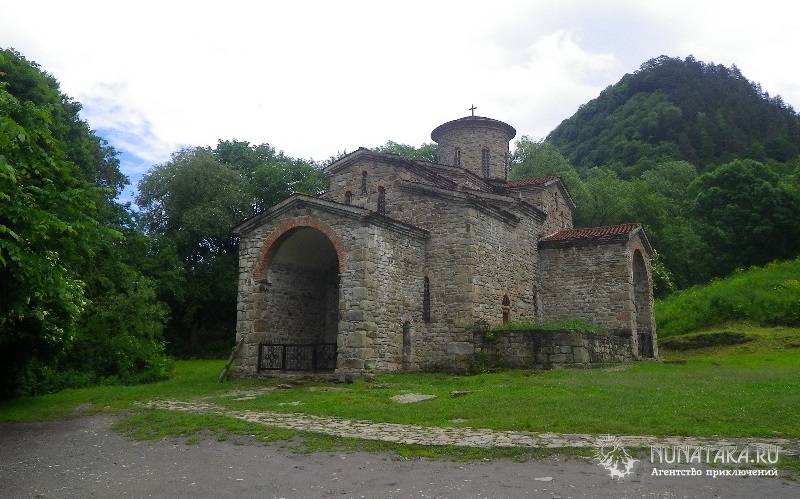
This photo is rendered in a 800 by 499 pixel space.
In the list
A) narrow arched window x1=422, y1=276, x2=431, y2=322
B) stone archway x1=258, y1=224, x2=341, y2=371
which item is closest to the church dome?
stone archway x1=258, y1=224, x2=341, y2=371

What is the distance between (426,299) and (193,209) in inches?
699

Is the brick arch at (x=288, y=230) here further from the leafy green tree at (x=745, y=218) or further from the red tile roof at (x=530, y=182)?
the leafy green tree at (x=745, y=218)

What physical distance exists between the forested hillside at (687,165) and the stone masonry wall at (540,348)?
812 inches

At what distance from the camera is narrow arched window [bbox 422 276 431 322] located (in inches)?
765

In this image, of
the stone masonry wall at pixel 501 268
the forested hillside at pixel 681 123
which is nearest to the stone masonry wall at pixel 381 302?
the stone masonry wall at pixel 501 268

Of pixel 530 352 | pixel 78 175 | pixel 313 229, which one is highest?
pixel 78 175

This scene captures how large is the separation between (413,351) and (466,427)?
948 centimetres

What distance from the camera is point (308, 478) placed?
267 inches

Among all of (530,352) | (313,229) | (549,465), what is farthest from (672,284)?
(549,465)

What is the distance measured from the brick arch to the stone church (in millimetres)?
46

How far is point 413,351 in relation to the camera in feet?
62.0

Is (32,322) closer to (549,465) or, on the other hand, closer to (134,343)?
(134,343)

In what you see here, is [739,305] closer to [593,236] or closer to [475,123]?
[593,236]

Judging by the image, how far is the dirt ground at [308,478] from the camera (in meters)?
5.94
